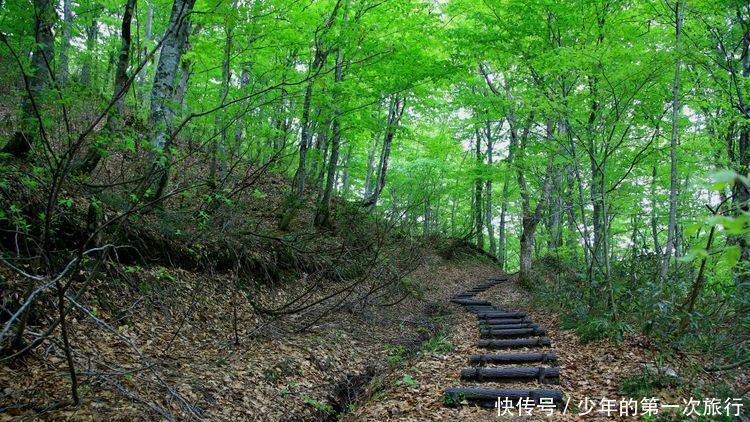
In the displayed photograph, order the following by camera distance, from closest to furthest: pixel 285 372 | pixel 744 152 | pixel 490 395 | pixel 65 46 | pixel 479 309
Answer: pixel 490 395, pixel 285 372, pixel 744 152, pixel 65 46, pixel 479 309

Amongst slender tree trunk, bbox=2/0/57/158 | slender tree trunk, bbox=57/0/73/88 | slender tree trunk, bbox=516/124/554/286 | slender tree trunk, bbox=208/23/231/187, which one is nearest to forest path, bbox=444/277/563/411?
slender tree trunk, bbox=208/23/231/187

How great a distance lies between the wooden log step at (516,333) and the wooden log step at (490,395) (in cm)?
287

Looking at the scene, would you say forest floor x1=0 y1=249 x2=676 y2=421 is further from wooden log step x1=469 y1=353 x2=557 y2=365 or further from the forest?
wooden log step x1=469 y1=353 x2=557 y2=365

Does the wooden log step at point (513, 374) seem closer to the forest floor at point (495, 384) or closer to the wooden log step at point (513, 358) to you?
the forest floor at point (495, 384)

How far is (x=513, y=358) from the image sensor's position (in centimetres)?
595

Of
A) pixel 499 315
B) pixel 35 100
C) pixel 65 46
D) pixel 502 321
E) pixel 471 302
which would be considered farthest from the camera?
pixel 471 302

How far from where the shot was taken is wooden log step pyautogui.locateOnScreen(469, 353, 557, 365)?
5.75 meters

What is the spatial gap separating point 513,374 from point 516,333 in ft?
7.56

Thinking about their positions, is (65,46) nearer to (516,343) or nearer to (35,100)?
(35,100)

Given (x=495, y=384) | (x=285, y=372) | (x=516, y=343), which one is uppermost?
(x=516, y=343)

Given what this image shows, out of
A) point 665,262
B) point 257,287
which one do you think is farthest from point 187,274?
point 665,262

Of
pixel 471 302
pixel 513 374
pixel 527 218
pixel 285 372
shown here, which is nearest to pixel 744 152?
pixel 527 218

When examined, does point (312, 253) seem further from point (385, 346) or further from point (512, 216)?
point (512, 216)

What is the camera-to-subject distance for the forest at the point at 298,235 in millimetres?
3961
